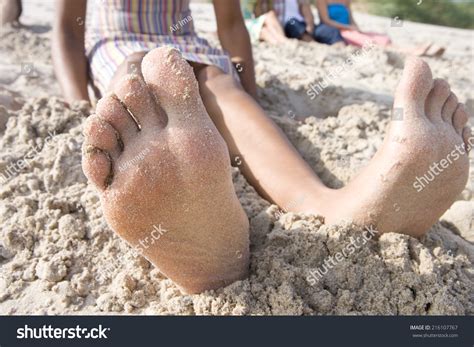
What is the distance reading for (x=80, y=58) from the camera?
1765 mm

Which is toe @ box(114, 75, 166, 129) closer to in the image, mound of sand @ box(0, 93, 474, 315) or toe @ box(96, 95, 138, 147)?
toe @ box(96, 95, 138, 147)

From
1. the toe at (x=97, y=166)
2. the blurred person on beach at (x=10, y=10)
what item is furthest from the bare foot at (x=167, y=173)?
the blurred person on beach at (x=10, y=10)

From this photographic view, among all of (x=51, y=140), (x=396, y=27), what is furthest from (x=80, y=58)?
(x=396, y=27)

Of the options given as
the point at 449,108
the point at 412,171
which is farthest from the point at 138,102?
the point at 449,108

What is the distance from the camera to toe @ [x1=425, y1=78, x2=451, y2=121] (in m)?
1.23

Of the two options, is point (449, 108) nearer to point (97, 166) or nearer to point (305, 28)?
point (97, 166)

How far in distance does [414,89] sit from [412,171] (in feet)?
0.57

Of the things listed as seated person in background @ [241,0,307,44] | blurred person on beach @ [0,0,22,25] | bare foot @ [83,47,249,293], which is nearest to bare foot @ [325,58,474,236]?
bare foot @ [83,47,249,293]

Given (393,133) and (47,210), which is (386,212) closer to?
(393,133)

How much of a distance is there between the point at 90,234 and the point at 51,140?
387mm

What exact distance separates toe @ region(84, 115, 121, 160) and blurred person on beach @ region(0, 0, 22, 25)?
7.37 feet

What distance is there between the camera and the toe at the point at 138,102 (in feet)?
3.47

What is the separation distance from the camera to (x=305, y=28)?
365 cm

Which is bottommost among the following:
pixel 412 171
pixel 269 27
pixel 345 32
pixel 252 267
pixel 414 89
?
pixel 345 32
